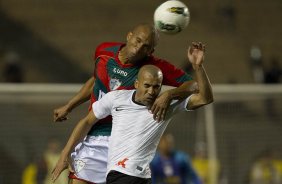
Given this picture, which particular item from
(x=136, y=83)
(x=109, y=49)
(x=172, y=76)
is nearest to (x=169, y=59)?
(x=109, y=49)

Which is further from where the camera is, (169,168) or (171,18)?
(169,168)

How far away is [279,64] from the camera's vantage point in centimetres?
1811

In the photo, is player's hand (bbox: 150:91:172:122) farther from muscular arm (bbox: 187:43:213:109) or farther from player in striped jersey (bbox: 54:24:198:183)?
muscular arm (bbox: 187:43:213:109)

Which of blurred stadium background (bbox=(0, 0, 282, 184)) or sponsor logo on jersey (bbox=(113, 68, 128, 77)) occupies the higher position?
sponsor logo on jersey (bbox=(113, 68, 128, 77))

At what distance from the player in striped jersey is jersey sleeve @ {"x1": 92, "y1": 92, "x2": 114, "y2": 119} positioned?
0.87 ft

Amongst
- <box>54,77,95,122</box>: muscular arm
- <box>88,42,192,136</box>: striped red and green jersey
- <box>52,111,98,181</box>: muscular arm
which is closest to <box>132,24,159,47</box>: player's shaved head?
<box>88,42,192,136</box>: striped red and green jersey

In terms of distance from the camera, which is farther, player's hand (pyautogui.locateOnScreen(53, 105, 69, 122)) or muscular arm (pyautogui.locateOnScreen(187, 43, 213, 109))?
player's hand (pyautogui.locateOnScreen(53, 105, 69, 122))

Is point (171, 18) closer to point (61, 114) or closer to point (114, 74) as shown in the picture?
point (114, 74)

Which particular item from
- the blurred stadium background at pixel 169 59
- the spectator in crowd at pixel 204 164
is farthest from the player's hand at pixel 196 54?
the spectator in crowd at pixel 204 164

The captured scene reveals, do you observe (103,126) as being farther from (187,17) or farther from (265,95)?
(265,95)

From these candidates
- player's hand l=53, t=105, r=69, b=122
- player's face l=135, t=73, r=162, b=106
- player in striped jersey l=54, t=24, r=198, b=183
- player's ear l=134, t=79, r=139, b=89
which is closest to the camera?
player's face l=135, t=73, r=162, b=106

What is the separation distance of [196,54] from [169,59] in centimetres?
1228

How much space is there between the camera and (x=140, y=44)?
18.9 ft

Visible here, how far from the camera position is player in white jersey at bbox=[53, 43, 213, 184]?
17.9 feet
